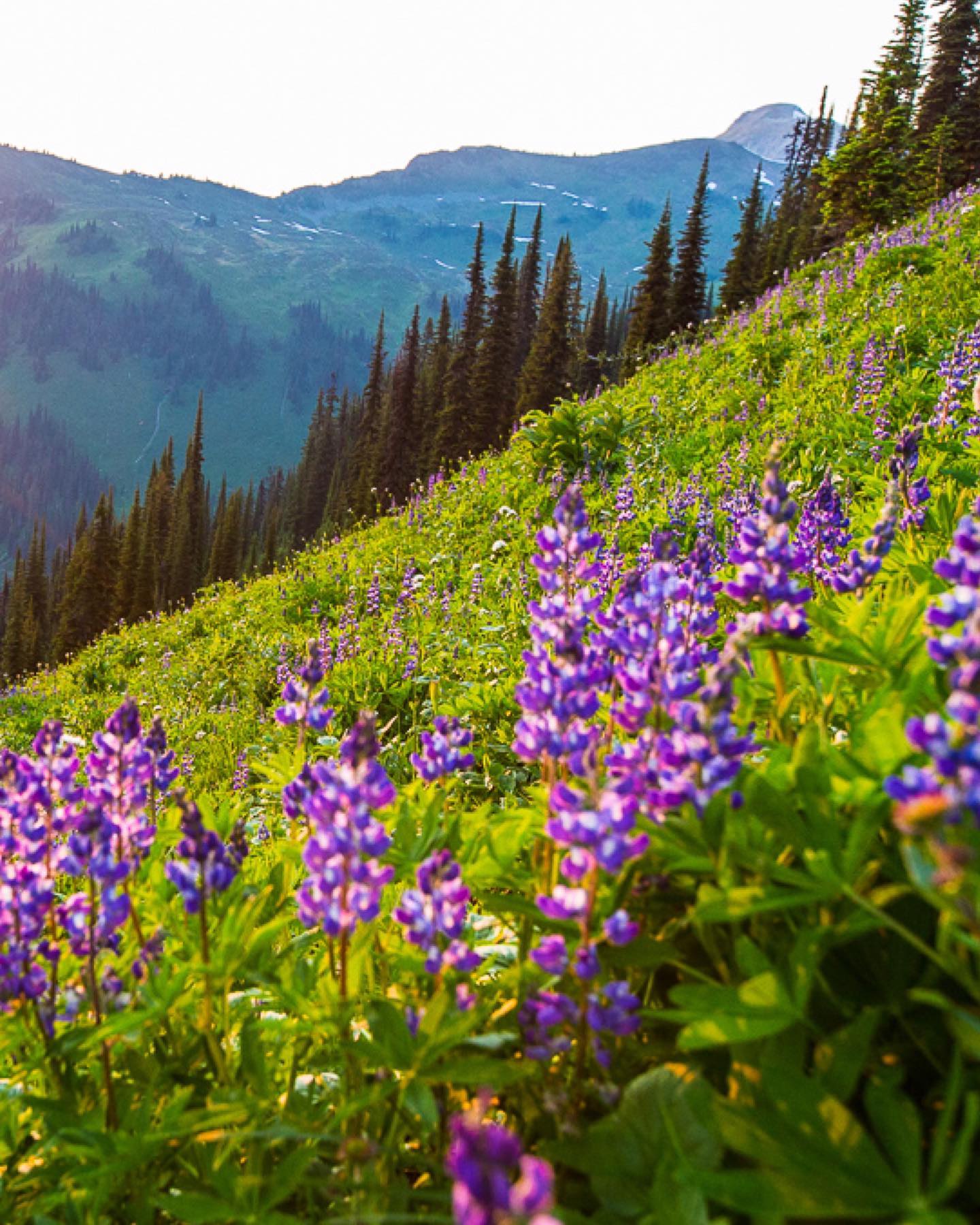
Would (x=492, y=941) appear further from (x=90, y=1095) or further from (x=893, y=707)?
(x=893, y=707)

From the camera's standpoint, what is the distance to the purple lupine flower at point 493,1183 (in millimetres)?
679

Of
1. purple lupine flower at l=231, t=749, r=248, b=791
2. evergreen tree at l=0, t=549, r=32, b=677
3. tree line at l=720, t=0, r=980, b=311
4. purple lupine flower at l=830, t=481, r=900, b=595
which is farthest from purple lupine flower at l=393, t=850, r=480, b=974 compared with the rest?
evergreen tree at l=0, t=549, r=32, b=677

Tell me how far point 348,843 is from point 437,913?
0.24 m

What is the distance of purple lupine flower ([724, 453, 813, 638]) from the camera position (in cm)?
166

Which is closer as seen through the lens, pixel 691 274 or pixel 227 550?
pixel 691 274

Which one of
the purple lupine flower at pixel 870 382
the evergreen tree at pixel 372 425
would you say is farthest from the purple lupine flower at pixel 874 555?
the evergreen tree at pixel 372 425

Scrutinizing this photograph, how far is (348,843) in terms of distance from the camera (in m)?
1.41

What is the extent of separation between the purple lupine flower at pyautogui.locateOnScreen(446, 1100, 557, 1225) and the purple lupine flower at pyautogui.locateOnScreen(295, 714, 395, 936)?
0.71 metres

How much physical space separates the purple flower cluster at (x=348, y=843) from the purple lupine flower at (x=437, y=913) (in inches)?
2.8

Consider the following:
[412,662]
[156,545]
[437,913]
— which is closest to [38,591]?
[156,545]

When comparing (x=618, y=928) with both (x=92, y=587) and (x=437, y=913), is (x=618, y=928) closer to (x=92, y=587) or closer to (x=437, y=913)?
(x=437, y=913)

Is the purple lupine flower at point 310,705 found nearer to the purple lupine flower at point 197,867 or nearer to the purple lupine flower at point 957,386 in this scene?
the purple lupine flower at point 197,867

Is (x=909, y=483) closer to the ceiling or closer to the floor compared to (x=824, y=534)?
closer to the ceiling

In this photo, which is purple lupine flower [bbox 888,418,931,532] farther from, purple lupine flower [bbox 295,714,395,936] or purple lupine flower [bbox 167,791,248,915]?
purple lupine flower [bbox 167,791,248,915]
